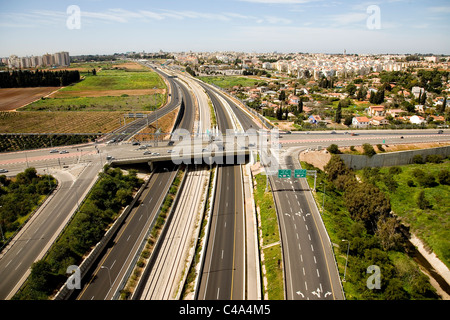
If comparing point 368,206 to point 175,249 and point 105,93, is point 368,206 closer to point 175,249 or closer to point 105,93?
point 175,249

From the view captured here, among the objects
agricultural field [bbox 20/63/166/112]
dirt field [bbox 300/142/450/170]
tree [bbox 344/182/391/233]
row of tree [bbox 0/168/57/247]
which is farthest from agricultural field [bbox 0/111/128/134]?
tree [bbox 344/182/391/233]

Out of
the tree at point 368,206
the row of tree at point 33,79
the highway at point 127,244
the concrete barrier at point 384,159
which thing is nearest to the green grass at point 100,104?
the row of tree at point 33,79

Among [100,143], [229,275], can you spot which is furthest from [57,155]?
[229,275]

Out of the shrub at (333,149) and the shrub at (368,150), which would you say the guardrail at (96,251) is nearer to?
the shrub at (333,149)

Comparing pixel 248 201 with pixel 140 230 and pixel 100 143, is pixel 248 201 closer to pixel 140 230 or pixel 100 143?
pixel 140 230

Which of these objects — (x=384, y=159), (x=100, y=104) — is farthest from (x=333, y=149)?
(x=100, y=104)

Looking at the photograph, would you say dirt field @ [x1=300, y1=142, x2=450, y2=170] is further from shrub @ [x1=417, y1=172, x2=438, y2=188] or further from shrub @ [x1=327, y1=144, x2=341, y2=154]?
shrub @ [x1=417, y1=172, x2=438, y2=188]
